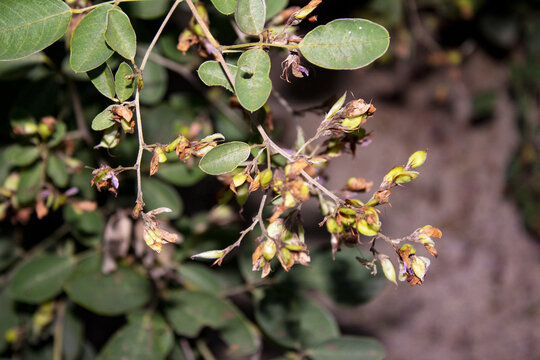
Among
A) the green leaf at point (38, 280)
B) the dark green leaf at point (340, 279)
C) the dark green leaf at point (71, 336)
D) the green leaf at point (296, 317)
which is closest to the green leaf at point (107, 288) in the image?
the green leaf at point (38, 280)

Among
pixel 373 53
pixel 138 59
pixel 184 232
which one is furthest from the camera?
pixel 184 232

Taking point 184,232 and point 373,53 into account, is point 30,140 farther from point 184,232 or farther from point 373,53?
point 373,53

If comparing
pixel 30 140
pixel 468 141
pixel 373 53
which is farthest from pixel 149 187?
pixel 468 141

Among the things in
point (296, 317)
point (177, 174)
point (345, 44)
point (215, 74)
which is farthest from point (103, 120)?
point (296, 317)

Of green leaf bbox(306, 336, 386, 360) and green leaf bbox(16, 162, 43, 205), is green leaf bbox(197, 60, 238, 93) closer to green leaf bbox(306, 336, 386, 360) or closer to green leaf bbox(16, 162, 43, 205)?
green leaf bbox(16, 162, 43, 205)

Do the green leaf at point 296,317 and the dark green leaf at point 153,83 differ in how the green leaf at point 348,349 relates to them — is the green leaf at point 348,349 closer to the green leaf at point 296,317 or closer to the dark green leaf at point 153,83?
the green leaf at point 296,317

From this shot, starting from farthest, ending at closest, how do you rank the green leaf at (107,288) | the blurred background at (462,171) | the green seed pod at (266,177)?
the blurred background at (462,171), the green leaf at (107,288), the green seed pod at (266,177)
